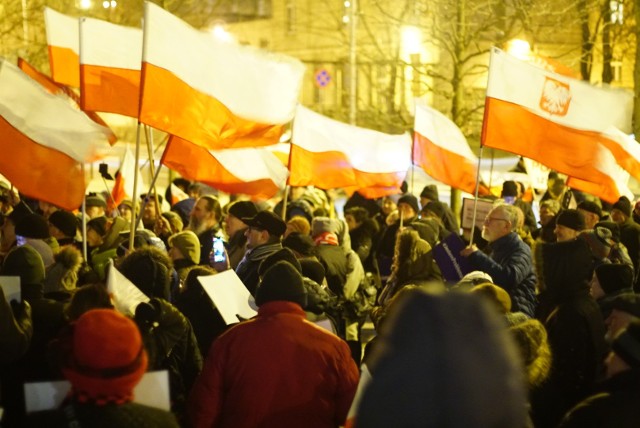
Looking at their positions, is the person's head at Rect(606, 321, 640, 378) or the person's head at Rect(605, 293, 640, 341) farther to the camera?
the person's head at Rect(605, 293, 640, 341)

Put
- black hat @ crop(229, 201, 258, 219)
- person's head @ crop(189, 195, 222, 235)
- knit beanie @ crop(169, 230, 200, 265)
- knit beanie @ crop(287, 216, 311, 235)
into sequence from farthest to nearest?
person's head @ crop(189, 195, 222, 235)
knit beanie @ crop(287, 216, 311, 235)
black hat @ crop(229, 201, 258, 219)
knit beanie @ crop(169, 230, 200, 265)

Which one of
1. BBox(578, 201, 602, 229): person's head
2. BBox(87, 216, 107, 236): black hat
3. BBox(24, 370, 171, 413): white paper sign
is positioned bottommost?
BBox(87, 216, 107, 236): black hat

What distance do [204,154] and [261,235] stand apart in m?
1.90

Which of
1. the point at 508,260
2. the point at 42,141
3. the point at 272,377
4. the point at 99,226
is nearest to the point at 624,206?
the point at 508,260

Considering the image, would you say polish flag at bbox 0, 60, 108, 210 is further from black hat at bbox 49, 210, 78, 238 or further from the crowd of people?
black hat at bbox 49, 210, 78, 238

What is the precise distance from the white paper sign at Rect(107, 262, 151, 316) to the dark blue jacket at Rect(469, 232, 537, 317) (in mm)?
3111

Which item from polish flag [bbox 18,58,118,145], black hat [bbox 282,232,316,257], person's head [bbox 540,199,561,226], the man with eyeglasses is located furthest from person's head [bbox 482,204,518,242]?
polish flag [bbox 18,58,118,145]

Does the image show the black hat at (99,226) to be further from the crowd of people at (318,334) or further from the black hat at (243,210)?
the black hat at (243,210)

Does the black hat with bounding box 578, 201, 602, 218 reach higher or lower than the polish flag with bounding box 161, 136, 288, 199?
lower

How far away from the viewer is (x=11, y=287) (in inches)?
211

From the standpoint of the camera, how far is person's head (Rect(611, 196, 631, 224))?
37.2 feet

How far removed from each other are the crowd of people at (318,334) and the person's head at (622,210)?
1.08 m

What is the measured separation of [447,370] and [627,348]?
1.52 m

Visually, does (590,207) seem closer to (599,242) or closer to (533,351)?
(599,242)
